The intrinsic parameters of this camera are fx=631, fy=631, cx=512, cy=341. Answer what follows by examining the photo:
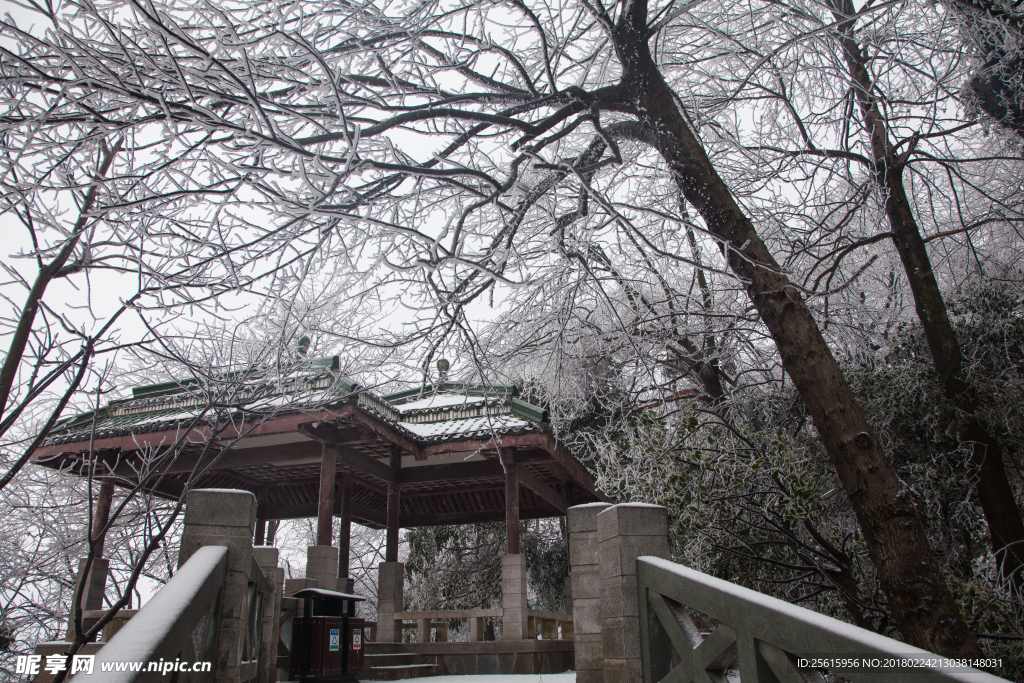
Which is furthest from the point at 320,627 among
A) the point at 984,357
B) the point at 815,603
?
the point at 984,357

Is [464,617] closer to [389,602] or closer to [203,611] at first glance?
[389,602]

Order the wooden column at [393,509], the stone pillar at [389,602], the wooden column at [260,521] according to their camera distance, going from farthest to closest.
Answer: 1. the wooden column at [260,521]
2. the wooden column at [393,509]
3. the stone pillar at [389,602]

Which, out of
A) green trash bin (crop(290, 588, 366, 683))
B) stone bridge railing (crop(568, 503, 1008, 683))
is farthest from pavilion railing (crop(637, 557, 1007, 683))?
green trash bin (crop(290, 588, 366, 683))

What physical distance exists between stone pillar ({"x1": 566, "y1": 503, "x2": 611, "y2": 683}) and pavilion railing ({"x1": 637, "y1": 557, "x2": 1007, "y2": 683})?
0.98 ft

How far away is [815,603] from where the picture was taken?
236 inches

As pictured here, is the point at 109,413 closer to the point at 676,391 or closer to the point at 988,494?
the point at 676,391

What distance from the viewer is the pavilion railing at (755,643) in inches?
75.8

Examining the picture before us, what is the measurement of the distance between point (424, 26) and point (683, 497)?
4.26 meters

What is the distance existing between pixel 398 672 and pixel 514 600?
1.93 m

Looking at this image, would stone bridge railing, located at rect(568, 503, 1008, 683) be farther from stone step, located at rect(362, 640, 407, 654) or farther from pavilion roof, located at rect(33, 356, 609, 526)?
stone step, located at rect(362, 640, 407, 654)

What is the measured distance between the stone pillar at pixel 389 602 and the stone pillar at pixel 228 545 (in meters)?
7.06

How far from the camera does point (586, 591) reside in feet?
12.2

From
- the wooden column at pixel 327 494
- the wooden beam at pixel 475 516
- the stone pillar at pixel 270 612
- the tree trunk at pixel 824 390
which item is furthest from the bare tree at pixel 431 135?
the wooden beam at pixel 475 516

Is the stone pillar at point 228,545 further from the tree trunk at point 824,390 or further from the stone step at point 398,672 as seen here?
the stone step at point 398,672
